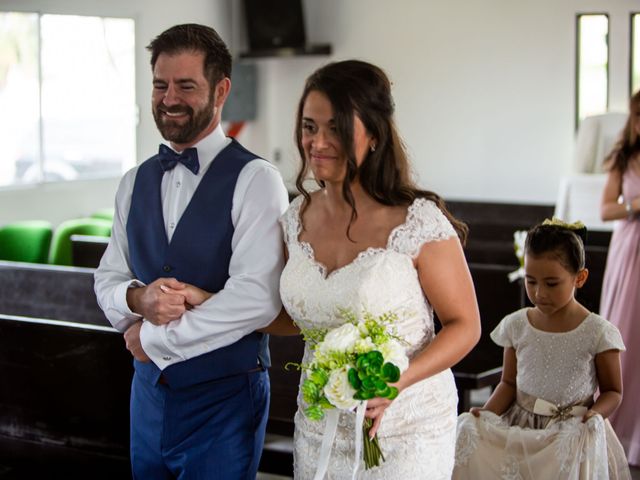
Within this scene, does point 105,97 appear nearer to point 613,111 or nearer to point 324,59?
point 324,59

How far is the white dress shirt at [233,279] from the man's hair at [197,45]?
162mm

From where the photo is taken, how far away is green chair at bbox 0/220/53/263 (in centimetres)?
794

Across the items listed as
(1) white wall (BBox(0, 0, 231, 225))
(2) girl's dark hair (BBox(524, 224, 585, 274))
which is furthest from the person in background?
(1) white wall (BBox(0, 0, 231, 225))

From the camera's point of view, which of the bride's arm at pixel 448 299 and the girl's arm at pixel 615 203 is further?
the girl's arm at pixel 615 203

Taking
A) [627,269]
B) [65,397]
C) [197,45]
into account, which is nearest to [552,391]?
[197,45]

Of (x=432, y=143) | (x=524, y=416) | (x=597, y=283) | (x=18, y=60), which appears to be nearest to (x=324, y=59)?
(x=432, y=143)

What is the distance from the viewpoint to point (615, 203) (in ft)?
16.7

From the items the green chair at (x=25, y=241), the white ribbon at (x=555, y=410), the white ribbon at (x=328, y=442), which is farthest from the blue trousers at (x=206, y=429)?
the green chair at (x=25, y=241)

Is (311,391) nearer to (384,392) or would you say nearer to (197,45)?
(384,392)

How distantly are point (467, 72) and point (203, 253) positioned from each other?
891cm

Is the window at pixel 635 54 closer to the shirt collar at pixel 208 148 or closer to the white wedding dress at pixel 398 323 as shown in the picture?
the shirt collar at pixel 208 148

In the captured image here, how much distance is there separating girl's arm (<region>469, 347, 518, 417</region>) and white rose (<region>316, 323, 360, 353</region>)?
4.29 feet

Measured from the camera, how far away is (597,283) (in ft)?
19.9

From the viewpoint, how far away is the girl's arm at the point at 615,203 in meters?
5.02
